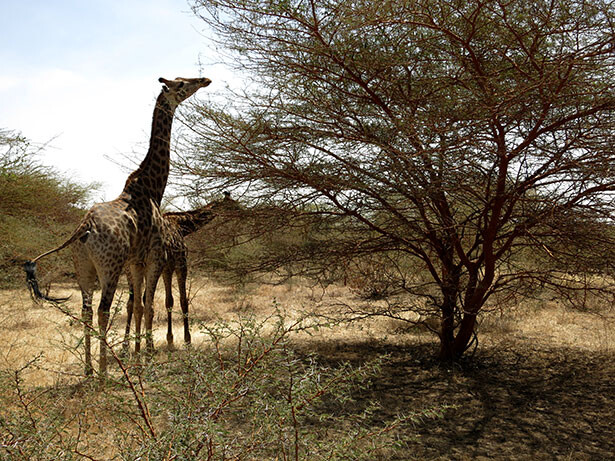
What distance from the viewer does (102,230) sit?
512 centimetres

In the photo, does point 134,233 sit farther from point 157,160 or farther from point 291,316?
point 291,316

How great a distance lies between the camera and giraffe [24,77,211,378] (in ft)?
16.7

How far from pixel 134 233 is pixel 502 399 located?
4.37 meters

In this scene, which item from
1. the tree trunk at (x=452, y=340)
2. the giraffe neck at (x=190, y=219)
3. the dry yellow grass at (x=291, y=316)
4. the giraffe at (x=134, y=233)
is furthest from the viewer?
the giraffe neck at (x=190, y=219)

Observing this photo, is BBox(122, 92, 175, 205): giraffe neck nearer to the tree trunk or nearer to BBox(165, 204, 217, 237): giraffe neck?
BBox(165, 204, 217, 237): giraffe neck

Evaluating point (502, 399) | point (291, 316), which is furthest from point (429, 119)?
point (291, 316)

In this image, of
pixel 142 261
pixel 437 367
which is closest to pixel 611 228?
pixel 437 367

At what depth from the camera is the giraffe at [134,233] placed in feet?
16.7

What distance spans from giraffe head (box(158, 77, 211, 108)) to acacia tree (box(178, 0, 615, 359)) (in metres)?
0.50

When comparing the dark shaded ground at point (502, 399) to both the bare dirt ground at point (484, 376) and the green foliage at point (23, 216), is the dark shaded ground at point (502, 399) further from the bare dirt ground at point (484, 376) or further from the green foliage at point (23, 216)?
the green foliage at point (23, 216)

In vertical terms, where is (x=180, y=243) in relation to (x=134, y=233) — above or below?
below

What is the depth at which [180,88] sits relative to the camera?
6324 millimetres

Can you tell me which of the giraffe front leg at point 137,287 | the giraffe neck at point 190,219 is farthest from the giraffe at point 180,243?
the giraffe front leg at point 137,287

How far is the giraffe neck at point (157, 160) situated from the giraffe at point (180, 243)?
52 cm
